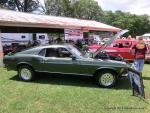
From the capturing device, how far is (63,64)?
9273 mm

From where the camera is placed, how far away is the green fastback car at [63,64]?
8.82 meters


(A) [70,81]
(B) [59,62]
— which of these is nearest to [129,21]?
(A) [70,81]

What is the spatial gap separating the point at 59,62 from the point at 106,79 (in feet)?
5.93

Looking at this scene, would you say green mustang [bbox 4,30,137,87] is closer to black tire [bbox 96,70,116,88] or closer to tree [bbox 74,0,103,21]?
black tire [bbox 96,70,116,88]

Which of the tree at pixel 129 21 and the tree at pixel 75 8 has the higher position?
the tree at pixel 75 8

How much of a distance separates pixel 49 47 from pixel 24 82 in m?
1.62

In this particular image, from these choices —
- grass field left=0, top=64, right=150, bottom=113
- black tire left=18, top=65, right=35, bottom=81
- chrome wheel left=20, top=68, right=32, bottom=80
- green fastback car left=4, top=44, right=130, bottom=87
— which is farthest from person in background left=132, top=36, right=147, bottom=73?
chrome wheel left=20, top=68, right=32, bottom=80

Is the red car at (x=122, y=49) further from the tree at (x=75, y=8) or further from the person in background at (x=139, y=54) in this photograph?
the tree at (x=75, y=8)

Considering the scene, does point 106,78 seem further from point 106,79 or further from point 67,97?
point 67,97

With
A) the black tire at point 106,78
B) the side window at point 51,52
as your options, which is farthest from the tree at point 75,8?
the black tire at point 106,78

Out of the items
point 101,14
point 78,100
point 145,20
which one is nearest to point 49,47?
point 78,100

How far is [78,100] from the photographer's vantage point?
7305mm

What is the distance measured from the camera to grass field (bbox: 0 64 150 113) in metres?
6.57

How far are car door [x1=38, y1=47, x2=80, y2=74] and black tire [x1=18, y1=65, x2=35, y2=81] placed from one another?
1.88 feet
